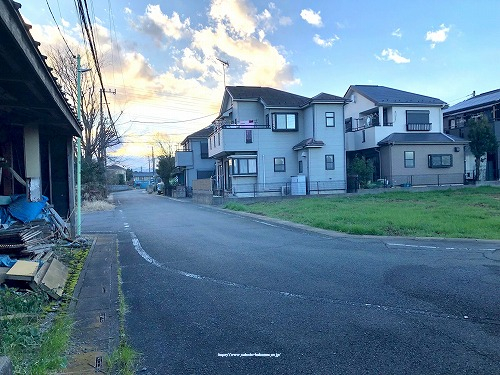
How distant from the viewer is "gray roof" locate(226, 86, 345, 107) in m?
29.2

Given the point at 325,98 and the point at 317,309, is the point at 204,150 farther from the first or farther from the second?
the point at 317,309

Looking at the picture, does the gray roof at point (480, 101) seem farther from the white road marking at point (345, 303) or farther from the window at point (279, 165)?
the white road marking at point (345, 303)

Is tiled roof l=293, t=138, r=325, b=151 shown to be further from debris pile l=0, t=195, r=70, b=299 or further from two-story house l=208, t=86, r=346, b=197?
debris pile l=0, t=195, r=70, b=299

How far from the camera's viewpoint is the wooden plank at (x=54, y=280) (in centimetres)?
524

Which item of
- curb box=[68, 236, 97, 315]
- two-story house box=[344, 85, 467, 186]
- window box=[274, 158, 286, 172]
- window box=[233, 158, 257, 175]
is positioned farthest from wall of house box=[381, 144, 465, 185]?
curb box=[68, 236, 97, 315]

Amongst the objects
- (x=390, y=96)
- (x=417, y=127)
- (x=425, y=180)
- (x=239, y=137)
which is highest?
(x=390, y=96)

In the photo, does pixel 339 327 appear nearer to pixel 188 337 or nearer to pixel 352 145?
pixel 188 337

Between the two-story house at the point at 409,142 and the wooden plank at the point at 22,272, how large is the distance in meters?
27.5

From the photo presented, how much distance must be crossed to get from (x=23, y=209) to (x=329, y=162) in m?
24.2

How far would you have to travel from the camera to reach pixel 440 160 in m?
30.9

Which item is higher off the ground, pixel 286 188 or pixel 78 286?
pixel 286 188

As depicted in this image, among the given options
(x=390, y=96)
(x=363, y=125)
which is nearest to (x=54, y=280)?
(x=363, y=125)

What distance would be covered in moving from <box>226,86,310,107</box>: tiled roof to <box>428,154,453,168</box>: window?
36.3ft

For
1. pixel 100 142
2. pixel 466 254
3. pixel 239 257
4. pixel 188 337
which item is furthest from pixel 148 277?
pixel 100 142
